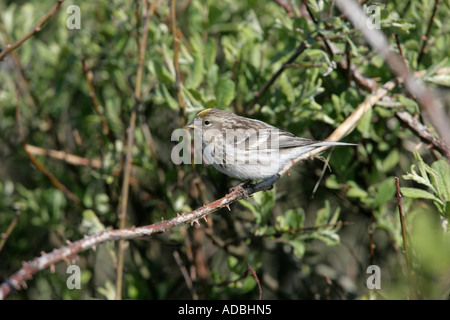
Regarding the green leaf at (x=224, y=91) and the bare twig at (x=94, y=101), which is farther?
the bare twig at (x=94, y=101)

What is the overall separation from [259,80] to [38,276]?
9.19 ft

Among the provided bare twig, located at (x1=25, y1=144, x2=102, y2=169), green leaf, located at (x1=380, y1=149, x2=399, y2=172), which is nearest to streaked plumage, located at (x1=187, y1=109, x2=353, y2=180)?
green leaf, located at (x1=380, y1=149, x2=399, y2=172)

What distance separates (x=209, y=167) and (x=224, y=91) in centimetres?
92

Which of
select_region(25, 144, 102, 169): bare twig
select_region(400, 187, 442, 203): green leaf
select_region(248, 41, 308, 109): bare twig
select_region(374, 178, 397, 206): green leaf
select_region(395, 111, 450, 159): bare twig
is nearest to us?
select_region(400, 187, 442, 203): green leaf

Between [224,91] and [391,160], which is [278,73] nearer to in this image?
[224,91]

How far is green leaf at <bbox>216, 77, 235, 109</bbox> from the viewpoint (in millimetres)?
3336

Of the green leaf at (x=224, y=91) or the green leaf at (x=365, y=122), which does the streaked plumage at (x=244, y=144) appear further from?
the green leaf at (x=365, y=122)

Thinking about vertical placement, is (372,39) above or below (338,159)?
below

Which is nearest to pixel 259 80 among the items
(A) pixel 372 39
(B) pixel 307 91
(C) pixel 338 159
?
(B) pixel 307 91

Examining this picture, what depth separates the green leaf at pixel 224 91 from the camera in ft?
10.9

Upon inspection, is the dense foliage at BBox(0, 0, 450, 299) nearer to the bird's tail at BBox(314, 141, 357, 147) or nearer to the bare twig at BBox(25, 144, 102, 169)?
the bare twig at BBox(25, 144, 102, 169)

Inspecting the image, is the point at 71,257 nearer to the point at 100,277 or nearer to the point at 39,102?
the point at 39,102

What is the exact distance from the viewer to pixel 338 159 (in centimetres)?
368

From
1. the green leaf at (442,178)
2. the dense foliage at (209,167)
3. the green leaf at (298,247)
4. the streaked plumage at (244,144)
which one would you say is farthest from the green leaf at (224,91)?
the green leaf at (442,178)
